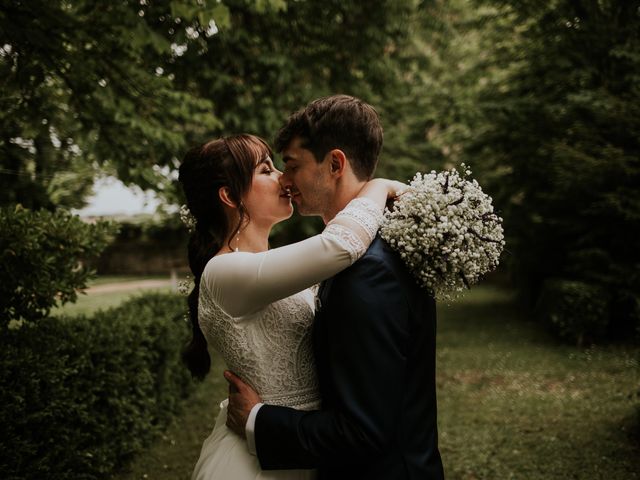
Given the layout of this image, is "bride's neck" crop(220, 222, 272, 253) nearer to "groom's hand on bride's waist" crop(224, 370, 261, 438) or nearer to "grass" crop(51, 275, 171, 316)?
"groom's hand on bride's waist" crop(224, 370, 261, 438)

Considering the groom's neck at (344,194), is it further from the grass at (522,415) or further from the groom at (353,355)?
the grass at (522,415)

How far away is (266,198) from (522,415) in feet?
19.0

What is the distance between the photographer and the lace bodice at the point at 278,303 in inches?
73.9

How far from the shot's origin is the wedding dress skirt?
2068mm

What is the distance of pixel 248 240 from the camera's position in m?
2.50

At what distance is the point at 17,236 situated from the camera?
3930mm

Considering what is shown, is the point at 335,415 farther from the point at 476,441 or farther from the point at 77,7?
the point at 77,7

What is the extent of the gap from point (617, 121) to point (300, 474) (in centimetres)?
959

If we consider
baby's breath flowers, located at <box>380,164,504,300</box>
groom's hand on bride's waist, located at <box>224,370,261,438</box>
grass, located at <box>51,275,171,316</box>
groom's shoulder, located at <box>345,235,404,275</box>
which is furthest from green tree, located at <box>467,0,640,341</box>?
groom's hand on bride's waist, located at <box>224,370,261,438</box>

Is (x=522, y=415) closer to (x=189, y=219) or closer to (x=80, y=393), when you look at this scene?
Answer: (x=80, y=393)

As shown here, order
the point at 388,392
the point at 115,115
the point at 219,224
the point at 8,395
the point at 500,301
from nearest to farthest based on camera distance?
the point at 388,392
the point at 219,224
the point at 8,395
the point at 115,115
the point at 500,301

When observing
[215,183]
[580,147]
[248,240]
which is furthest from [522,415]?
[215,183]

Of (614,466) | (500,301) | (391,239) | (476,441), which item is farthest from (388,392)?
(500,301)

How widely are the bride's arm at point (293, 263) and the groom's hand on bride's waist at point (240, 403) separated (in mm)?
310
